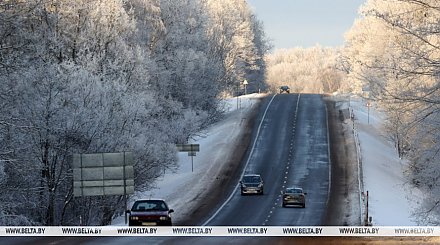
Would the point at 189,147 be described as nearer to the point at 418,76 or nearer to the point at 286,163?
the point at 286,163

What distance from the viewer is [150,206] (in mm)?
34812

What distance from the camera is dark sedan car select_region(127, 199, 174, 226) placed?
3355 cm

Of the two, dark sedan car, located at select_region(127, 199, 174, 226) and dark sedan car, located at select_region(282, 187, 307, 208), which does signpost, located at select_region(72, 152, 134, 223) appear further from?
dark sedan car, located at select_region(282, 187, 307, 208)

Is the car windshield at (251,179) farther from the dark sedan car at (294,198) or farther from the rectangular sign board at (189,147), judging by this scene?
the dark sedan car at (294,198)

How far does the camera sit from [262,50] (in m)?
146

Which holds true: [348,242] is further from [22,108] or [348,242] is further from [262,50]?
[262,50]

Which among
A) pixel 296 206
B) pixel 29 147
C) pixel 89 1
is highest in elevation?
pixel 89 1

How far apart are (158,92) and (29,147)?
1004 inches

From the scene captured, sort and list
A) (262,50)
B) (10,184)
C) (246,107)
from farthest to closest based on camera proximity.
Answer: (262,50) → (246,107) → (10,184)

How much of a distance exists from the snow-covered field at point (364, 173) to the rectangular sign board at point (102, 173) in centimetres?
702

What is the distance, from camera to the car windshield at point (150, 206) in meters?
34.5

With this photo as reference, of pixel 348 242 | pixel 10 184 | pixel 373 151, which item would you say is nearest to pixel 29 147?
pixel 10 184

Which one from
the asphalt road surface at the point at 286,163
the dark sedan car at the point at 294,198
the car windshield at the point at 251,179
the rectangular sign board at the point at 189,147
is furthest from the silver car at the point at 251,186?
the dark sedan car at the point at 294,198

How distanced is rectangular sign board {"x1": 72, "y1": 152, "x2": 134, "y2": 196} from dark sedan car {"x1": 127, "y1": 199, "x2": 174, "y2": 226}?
16.3ft
